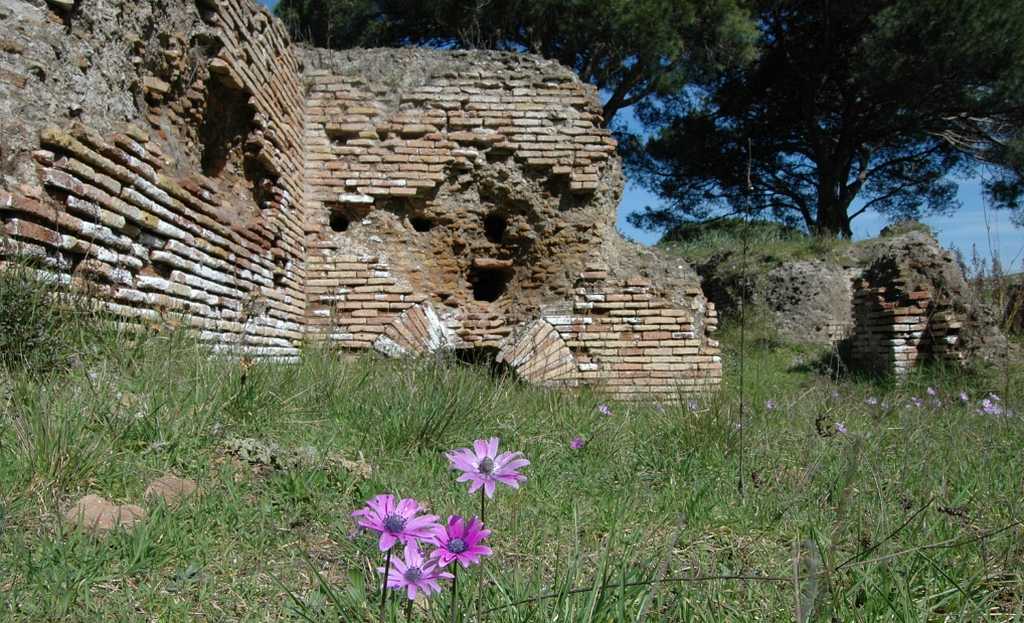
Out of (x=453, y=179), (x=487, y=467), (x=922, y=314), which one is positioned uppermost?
(x=453, y=179)

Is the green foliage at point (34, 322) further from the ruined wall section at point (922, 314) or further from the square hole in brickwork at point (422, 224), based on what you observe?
the ruined wall section at point (922, 314)

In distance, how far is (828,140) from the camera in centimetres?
1769

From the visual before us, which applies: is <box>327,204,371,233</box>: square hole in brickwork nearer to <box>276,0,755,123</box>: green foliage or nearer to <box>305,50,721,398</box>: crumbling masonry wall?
<box>305,50,721,398</box>: crumbling masonry wall

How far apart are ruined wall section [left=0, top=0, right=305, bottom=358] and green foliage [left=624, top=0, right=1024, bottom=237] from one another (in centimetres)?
1201

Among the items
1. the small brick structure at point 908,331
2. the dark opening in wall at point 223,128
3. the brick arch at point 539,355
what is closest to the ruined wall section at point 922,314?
the small brick structure at point 908,331

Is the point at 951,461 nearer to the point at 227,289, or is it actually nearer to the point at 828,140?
the point at 227,289

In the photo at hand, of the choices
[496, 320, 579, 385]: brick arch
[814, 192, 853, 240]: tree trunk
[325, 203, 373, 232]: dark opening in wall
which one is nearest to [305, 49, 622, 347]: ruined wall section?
[325, 203, 373, 232]: dark opening in wall

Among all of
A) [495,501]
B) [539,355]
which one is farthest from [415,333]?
[495,501]

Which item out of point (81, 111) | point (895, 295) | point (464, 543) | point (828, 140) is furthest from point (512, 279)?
point (828, 140)

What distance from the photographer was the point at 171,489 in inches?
86.3

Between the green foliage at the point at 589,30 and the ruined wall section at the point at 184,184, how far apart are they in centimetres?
904

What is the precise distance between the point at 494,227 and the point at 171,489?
5.37m

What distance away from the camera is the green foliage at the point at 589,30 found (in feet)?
46.4

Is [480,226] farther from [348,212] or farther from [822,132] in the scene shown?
[822,132]
